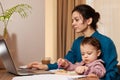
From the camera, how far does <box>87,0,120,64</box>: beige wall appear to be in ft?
11.4

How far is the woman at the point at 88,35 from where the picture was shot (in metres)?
1.55

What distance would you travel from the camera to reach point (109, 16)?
348 centimetres

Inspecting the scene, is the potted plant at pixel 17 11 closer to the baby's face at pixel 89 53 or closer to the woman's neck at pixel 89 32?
the woman's neck at pixel 89 32

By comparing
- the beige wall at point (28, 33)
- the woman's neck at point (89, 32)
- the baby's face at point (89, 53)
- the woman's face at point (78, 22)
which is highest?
the woman's face at point (78, 22)

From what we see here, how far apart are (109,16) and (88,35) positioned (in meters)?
1.80

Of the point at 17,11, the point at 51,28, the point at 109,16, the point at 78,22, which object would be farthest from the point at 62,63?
the point at 109,16

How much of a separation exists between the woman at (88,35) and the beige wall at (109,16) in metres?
1.70

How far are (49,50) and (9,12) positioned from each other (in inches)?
31.5

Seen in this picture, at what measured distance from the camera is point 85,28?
5.81ft

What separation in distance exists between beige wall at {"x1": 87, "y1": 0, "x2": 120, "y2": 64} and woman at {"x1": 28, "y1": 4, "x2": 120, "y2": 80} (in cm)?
170

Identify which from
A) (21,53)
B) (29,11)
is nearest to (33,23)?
(29,11)

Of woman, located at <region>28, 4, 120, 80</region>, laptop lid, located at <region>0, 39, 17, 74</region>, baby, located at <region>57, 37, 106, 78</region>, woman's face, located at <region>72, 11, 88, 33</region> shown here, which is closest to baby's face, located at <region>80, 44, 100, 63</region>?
baby, located at <region>57, 37, 106, 78</region>

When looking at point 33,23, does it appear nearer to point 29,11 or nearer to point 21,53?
point 29,11

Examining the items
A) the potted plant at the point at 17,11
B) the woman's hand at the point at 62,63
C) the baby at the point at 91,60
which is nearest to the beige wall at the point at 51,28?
the potted plant at the point at 17,11
